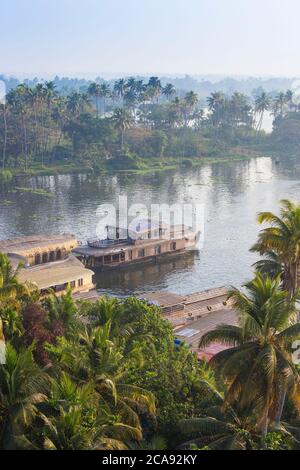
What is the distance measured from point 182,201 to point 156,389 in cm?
6917

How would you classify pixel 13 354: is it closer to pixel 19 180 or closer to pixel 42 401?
pixel 42 401

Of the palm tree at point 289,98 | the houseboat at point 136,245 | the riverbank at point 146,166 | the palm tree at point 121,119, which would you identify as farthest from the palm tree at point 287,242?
the palm tree at point 289,98

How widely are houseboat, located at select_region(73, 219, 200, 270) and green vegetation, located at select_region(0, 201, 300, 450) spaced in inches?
1335

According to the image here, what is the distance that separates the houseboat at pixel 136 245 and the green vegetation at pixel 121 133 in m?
46.3

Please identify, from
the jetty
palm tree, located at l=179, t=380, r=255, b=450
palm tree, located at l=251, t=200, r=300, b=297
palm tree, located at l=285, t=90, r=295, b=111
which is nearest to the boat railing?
the jetty

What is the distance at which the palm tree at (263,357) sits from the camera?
56.5ft

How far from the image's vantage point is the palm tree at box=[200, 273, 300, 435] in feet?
56.5

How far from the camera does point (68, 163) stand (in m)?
116

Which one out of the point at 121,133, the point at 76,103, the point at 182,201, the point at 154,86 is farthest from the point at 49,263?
the point at 154,86

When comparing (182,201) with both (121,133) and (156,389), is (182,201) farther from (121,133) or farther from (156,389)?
(156,389)
